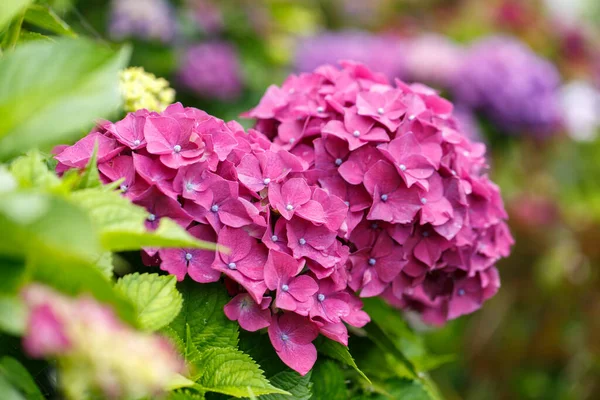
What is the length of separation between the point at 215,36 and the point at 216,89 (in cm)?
24

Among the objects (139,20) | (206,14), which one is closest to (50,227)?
(139,20)

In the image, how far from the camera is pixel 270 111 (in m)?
0.82

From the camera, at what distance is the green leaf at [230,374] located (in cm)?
58

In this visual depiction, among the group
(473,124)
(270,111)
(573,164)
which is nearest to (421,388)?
(270,111)

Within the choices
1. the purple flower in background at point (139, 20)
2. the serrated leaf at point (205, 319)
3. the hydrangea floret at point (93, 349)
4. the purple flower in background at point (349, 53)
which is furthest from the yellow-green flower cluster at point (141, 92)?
the purple flower in background at point (349, 53)

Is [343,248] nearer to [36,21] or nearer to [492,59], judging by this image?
[36,21]

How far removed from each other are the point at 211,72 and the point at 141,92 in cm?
123

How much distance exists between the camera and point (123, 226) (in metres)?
0.46

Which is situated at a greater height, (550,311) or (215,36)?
(215,36)

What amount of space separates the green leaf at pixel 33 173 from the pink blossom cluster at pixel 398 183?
0.88 feet

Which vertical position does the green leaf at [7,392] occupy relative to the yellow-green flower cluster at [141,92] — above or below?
above

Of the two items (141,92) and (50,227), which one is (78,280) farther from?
(141,92)

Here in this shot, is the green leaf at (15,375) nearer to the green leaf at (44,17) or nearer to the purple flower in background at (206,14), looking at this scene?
the green leaf at (44,17)

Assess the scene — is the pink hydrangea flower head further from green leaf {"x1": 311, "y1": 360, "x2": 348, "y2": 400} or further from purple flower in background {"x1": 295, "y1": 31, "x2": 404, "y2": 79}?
purple flower in background {"x1": 295, "y1": 31, "x2": 404, "y2": 79}
